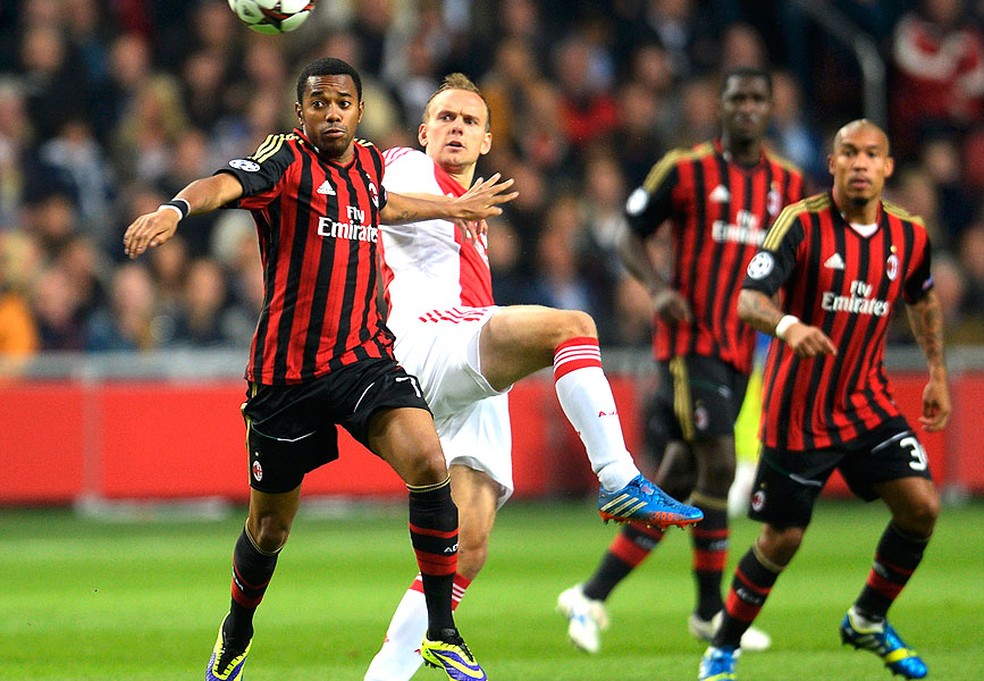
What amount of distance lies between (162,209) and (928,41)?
13709 millimetres

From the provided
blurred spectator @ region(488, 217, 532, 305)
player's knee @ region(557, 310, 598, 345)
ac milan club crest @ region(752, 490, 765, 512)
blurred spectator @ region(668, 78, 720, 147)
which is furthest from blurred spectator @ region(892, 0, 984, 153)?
player's knee @ region(557, 310, 598, 345)

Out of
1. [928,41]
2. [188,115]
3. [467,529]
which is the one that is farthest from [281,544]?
[928,41]

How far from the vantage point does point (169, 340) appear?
48.0ft

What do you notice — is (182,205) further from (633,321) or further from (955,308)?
(955,308)

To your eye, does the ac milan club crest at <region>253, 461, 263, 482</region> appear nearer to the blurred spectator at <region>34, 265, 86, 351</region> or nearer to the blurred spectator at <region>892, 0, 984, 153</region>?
the blurred spectator at <region>34, 265, 86, 351</region>

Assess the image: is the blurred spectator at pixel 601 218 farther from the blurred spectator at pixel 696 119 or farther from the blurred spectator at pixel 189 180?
the blurred spectator at pixel 189 180

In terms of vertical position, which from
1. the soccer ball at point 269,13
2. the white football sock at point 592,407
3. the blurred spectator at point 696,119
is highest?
the soccer ball at point 269,13

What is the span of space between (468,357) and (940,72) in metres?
12.5

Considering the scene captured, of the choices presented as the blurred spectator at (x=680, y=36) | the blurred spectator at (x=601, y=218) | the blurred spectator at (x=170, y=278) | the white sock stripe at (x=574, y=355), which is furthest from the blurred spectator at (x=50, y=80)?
the white sock stripe at (x=574, y=355)

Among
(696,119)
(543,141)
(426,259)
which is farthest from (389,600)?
(696,119)

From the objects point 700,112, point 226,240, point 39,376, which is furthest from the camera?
point 700,112

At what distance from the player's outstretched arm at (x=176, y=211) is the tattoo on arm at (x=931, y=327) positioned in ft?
10.4

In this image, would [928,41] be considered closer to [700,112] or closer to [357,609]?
[700,112]

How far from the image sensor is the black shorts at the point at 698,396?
8406 mm
